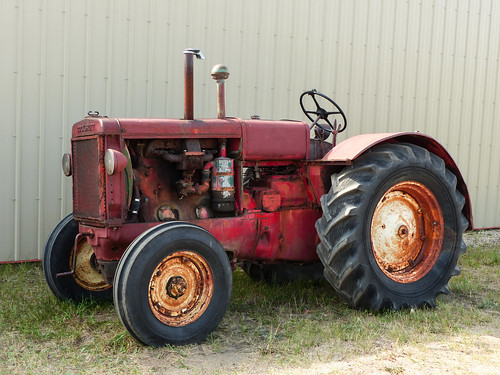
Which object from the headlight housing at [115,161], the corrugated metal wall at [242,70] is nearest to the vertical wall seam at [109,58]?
the corrugated metal wall at [242,70]

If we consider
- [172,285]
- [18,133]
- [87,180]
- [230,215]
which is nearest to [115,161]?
[87,180]

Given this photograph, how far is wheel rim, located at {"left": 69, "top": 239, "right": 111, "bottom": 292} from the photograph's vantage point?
4.66 meters

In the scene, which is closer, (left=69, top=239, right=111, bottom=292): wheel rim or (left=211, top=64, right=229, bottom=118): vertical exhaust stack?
(left=211, top=64, right=229, bottom=118): vertical exhaust stack

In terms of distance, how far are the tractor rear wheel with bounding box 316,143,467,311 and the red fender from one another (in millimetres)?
105

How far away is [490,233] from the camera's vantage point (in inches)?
330

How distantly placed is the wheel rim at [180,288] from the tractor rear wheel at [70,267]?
1.14 m

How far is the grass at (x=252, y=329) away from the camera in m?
3.43

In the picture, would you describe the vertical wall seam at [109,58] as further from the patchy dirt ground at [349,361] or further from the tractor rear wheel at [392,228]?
the patchy dirt ground at [349,361]

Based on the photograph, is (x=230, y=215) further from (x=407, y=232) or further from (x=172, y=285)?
(x=407, y=232)

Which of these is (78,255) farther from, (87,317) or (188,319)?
(188,319)

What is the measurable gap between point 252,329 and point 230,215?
2.88ft

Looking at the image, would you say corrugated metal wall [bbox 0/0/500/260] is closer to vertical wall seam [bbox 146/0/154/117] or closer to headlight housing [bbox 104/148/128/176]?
vertical wall seam [bbox 146/0/154/117]

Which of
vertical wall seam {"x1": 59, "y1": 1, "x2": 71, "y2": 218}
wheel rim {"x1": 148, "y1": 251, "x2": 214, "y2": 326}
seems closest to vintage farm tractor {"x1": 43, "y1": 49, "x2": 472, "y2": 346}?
wheel rim {"x1": 148, "y1": 251, "x2": 214, "y2": 326}

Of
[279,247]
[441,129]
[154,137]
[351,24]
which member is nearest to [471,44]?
[441,129]
